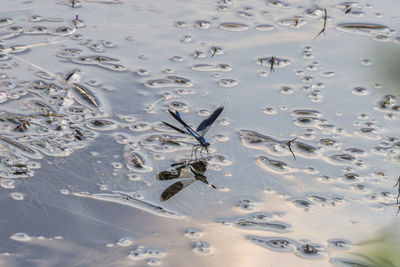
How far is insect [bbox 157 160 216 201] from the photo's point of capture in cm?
274

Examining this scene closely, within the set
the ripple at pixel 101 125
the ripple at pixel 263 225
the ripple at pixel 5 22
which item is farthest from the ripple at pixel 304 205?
the ripple at pixel 5 22

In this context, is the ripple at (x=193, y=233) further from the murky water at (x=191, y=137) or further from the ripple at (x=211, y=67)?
the ripple at (x=211, y=67)

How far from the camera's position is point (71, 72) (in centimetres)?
370

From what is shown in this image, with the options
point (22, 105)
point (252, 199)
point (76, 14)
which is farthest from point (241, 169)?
point (76, 14)

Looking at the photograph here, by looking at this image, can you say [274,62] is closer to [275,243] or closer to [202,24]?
[202,24]

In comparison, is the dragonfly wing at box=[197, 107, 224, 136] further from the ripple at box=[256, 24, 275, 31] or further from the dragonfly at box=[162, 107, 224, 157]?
the ripple at box=[256, 24, 275, 31]

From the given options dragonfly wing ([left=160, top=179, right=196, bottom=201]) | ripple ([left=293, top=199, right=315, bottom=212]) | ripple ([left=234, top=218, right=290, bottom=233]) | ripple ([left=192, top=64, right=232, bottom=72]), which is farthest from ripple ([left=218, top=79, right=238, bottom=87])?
ripple ([left=234, top=218, right=290, bottom=233])

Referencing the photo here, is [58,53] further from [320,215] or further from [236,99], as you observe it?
[320,215]

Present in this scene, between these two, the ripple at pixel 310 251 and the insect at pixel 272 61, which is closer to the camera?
the ripple at pixel 310 251

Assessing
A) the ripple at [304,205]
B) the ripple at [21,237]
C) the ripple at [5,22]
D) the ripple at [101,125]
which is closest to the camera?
the ripple at [21,237]

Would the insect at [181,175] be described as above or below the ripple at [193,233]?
A: above

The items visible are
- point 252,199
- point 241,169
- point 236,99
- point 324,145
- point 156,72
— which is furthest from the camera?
point 156,72

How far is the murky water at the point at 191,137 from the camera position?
2.48 m

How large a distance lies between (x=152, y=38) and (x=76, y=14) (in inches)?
26.0
